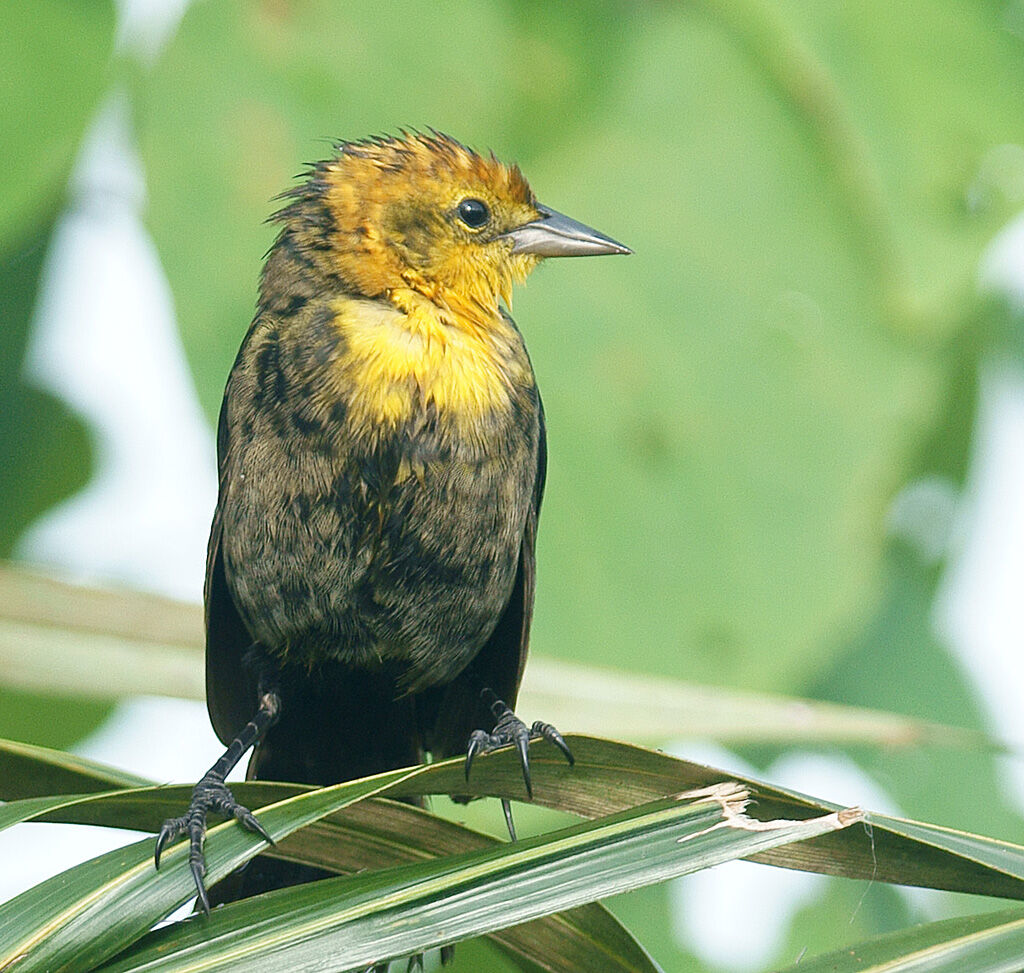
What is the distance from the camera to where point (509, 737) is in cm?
244

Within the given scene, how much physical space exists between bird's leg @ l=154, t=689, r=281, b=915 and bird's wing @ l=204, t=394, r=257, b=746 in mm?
191

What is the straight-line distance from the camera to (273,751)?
9.18 ft

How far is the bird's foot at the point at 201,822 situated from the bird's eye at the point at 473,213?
3.87 feet

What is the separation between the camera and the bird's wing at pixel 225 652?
2.70 meters

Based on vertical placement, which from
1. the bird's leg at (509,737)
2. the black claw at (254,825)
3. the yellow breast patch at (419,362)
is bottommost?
the black claw at (254,825)

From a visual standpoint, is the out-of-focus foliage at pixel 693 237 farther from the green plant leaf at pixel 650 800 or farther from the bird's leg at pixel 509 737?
the green plant leaf at pixel 650 800

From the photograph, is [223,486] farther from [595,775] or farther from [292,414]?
[595,775]

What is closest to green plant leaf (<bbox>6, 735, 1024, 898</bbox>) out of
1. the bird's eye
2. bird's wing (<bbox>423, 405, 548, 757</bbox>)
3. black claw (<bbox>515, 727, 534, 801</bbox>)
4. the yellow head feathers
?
black claw (<bbox>515, 727, 534, 801</bbox>)

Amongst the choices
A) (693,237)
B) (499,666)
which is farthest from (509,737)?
(693,237)

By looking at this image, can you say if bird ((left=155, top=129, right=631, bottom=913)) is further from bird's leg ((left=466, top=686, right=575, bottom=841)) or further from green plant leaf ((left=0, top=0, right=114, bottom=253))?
green plant leaf ((left=0, top=0, right=114, bottom=253))

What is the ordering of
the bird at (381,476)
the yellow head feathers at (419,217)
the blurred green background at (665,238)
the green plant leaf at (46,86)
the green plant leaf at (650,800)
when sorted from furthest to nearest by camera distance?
the blurred green background at (665,238) → the green plant leaf at (46,86) → the yellow head feathers at (419,217) → the bird at (381,476) → the green plant leaf at (650,800)

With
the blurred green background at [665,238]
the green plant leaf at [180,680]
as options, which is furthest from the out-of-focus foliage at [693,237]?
the green plant leaf at [180,680]

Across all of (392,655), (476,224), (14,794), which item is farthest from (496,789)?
(476,224)

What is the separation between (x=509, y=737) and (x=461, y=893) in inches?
36.7
